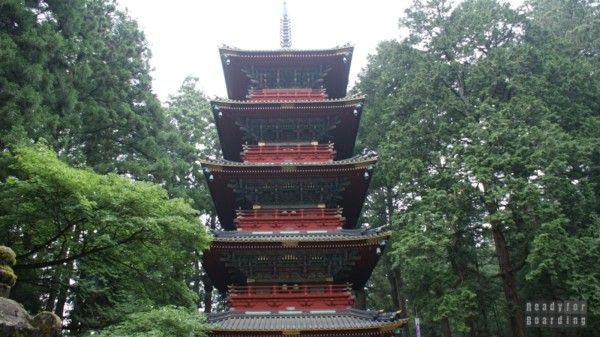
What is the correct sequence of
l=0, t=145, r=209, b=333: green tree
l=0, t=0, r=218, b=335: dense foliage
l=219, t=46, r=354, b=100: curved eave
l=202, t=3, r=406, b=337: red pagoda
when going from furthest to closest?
l=219, t=46, r=354, b=100: curved eave < l=202, t=3, r=406, b=337: red pagoda < l=0, t=0, r=218, b=335: dense foliage < l=0, t=145, r=209, b=333: green tree

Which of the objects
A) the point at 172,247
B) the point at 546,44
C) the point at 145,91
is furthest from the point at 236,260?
the point at 546,44

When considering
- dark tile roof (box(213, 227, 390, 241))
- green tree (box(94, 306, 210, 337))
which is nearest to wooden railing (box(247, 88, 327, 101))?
dark tile roof (box(213, 227, 390, 241))

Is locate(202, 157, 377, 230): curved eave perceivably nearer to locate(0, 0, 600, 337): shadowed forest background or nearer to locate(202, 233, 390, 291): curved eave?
locate(0, 0, 600, 337): shadowed forest background

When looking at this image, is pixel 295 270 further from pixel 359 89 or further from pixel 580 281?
pixel 359 89

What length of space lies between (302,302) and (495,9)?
52.0ft

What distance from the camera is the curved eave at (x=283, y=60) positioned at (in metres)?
18.6

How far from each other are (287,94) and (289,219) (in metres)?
5.30

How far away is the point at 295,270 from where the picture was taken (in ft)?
51.4

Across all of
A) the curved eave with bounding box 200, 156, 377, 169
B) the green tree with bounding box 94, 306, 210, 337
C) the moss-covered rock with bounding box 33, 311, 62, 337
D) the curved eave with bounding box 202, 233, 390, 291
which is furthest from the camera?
the curved eave with bounding box 200, 156, 377, 169

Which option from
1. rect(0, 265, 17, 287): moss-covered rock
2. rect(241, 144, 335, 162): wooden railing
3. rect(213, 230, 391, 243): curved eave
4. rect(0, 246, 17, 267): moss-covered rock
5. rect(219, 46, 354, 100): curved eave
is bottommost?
rect(0, 265, 17, 287): moss-covered rock

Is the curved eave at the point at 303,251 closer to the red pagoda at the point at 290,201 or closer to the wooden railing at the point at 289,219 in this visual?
the red pagoda at the point at 290,201

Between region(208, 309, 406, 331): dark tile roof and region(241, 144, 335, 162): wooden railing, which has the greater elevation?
region(241, 144, 335, 162): wooden railing

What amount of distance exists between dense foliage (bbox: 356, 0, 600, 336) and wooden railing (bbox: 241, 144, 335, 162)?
3857 mm

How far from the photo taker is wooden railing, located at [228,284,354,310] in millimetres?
14906
